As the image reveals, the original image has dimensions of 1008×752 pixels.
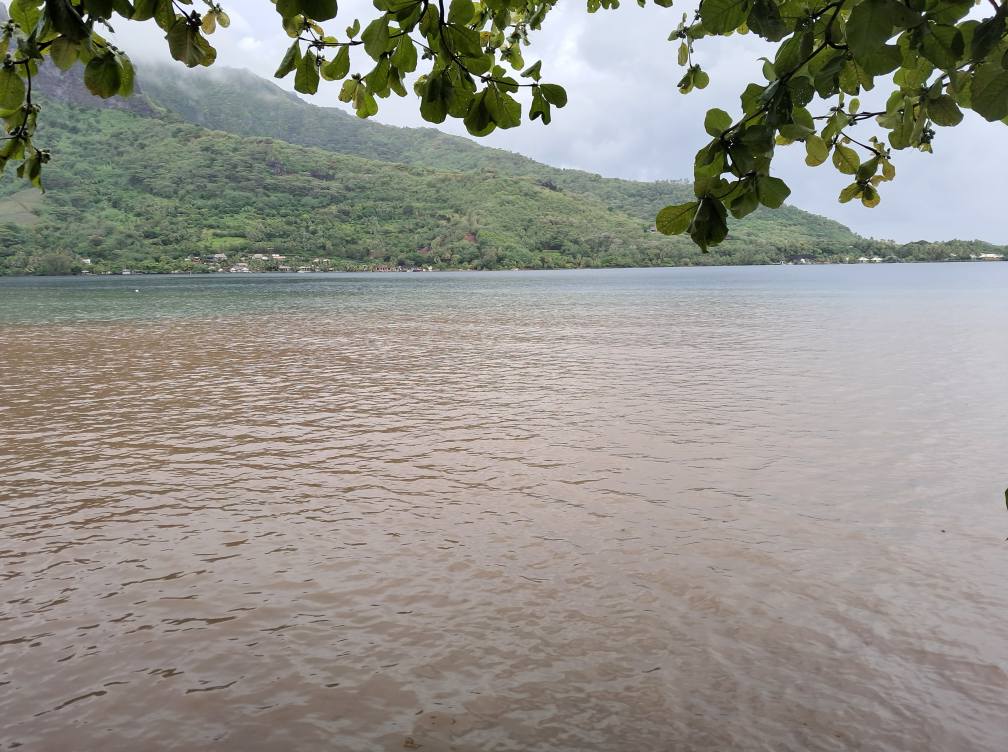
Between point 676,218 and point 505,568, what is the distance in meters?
6.79

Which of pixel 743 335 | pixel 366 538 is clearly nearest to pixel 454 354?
pixel 743 335

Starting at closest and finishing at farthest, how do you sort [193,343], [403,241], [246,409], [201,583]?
[201,583]
[246,409]
[193,343]
[403,241]

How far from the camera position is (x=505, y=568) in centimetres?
782

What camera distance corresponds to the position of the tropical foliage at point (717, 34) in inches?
60.5

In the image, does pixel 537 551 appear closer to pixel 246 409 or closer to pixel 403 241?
pixel 246 409

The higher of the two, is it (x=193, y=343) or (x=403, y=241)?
(x=403, y=241)

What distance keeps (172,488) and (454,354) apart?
1695 cm

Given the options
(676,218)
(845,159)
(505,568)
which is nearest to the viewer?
(676,218)

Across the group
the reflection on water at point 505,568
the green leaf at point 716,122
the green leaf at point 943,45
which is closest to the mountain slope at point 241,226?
the reflection on water at point 505,568

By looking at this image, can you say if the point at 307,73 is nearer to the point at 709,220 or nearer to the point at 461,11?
the point at 461,11

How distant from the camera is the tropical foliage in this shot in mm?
1536

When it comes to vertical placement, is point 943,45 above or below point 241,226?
below

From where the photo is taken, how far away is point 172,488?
10734mm

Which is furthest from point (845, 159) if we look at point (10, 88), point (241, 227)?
point (241, 227)
